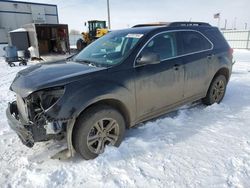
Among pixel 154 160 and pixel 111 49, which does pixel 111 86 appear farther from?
pixel 154 160

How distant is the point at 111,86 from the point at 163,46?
1344 millimetres

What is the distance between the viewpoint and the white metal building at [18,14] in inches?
1086

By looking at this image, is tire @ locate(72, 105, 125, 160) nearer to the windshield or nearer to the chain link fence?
the windshield

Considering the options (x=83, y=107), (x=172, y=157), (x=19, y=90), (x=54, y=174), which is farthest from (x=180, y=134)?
(x=19, y=90)

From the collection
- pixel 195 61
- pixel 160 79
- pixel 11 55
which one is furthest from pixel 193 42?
pixel 11 55

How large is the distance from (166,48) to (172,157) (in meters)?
1.82

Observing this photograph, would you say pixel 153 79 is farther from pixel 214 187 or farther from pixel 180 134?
pixel 214 187

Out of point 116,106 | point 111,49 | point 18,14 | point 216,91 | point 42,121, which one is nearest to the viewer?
point 42,121

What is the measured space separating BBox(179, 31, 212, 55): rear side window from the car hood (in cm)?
185

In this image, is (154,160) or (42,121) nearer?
(42,121)

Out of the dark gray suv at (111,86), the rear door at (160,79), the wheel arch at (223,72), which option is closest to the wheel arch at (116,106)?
the dark gray suv at (111,86)

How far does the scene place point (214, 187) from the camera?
8.22 feet

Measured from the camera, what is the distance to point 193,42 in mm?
4301

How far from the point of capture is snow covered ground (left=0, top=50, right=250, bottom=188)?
265cm
